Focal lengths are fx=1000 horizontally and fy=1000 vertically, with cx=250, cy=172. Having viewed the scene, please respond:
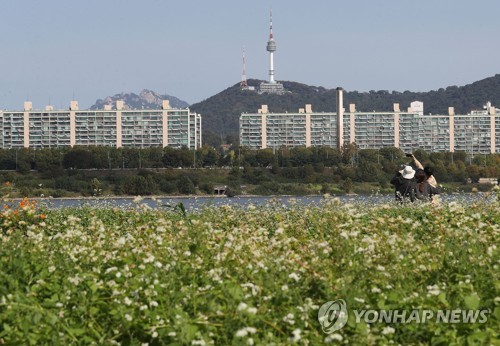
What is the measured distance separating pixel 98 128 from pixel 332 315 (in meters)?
183

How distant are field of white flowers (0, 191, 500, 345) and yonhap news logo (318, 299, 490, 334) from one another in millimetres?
51

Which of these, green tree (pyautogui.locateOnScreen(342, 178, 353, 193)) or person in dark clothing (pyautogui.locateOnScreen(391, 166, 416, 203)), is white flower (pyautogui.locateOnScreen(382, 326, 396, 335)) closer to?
person in dark clothing (pyautogui.locateOnScreen(391, 166, 416, 203))

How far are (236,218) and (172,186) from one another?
8152cm

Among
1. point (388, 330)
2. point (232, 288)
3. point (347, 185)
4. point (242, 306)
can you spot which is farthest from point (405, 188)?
point (347, 185)

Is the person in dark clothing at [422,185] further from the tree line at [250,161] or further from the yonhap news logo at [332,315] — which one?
the tree line at [250,161]

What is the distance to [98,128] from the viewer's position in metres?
188

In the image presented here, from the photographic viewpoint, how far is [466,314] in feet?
22.1

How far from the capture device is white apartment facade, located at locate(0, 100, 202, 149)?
611 feet

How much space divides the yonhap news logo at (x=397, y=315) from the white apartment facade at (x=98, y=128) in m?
179

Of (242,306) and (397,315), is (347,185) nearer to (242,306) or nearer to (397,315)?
(397,315)

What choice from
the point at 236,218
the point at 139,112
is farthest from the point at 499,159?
the point at 236,218

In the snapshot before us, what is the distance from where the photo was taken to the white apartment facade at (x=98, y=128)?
611 feet

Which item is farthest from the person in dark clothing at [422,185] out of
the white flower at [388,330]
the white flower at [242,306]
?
the white flower at [242,306]

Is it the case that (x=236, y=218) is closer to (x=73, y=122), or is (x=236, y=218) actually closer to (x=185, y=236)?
(x=185, y=236)
